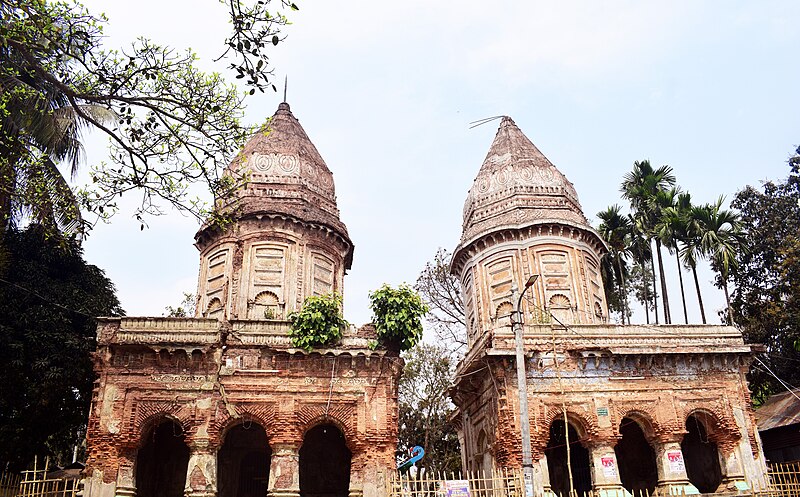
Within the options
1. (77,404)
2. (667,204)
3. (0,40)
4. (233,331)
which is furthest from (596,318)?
(0,40)

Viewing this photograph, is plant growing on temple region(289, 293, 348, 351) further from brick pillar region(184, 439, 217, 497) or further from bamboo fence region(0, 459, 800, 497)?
bamboo fence region(0, 459, 800, 497)

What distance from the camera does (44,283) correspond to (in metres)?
22.0

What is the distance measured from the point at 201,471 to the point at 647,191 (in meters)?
22.8

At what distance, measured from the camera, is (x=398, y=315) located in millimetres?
18703

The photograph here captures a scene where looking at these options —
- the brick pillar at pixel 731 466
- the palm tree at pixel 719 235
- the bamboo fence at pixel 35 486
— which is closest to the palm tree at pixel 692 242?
the palm tree at pixel 719 235

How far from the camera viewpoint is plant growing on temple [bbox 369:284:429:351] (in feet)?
61.5

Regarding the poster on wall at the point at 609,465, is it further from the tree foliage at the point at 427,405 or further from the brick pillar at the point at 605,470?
the tree foliage at the point at 427,405

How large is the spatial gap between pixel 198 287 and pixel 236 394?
756 cm

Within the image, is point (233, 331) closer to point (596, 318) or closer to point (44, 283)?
point (44, 283)

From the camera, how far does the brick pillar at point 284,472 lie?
56.5 feet

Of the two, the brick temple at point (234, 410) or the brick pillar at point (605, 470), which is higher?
Result: the brick temple at point (234, 410)

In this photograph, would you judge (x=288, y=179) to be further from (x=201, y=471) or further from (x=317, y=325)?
(x=201, y=471)

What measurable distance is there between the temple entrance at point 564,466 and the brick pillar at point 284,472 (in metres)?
9.40

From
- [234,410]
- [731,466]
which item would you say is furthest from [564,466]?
[234,410]
